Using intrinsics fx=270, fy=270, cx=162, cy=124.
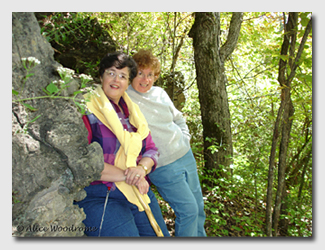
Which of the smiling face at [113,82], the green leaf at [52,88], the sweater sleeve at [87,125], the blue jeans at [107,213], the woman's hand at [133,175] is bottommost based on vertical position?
the blue jeans at [107,213]

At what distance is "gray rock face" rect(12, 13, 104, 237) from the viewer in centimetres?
140

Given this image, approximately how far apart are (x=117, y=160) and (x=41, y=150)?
0.44 metres

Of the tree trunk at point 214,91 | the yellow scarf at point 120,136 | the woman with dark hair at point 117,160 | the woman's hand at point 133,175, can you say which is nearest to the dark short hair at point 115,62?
the woman with dark hair at point 117,160

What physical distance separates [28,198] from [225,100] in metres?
2.50

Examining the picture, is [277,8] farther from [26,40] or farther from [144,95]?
[26,40]

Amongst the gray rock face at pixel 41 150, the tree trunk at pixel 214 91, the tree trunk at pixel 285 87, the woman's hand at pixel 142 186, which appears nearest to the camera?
the gray rock face at pixel 41 150

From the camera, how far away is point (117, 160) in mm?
1658

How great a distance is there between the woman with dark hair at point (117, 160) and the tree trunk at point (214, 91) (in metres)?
1.57

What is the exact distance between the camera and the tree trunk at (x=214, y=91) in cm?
317

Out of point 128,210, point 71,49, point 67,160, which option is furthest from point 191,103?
point 67,160

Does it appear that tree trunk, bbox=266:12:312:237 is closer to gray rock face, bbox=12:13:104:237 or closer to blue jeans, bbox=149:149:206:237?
blue jeans, bbox=149:149:206:237

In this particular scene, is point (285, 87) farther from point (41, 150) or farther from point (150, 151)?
point (41, 150)

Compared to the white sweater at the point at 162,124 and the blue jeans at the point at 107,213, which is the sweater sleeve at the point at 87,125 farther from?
the white sweater at the point at 162,124

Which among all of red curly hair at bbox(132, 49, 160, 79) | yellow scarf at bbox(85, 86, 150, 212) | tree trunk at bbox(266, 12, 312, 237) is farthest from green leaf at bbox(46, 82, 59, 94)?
tree trunk at bbox(266, 12, 312, 237)
